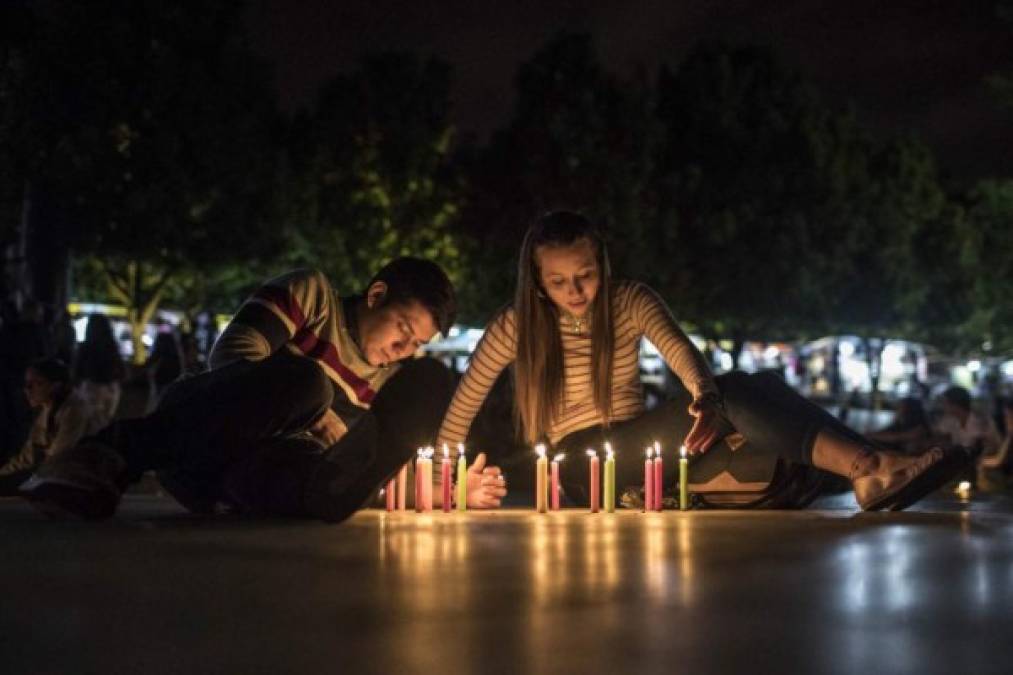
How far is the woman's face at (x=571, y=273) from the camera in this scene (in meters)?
6.04

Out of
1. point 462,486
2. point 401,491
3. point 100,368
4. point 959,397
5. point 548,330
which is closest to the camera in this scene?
point 401,491

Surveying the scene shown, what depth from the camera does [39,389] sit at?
31.9 ft

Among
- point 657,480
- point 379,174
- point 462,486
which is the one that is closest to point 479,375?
point 462,486

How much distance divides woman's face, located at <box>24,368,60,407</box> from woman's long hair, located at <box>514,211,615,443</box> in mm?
4672

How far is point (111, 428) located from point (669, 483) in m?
2.39

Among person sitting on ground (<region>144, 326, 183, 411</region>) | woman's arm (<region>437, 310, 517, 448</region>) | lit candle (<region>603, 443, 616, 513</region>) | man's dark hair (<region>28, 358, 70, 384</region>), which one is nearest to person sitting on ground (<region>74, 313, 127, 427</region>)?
person sitting on ground (<region>144, 326, 183, 411</region>)

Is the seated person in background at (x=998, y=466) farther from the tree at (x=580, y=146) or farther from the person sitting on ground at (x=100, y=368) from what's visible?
the tree at (x=580, y=146)

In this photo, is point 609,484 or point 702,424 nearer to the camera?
point 702,424

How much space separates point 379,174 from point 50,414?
32433mm

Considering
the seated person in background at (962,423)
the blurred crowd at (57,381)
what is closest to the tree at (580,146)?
the blurred crowd at (57,381)

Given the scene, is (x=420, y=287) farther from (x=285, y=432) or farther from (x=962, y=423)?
(x=962, y=423)

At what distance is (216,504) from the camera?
5.30 m

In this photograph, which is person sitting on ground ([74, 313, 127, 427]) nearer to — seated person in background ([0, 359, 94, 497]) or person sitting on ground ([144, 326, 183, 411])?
person sitting on ground ([144, 326, 183, 411])

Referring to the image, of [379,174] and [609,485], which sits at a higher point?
[379,174]
